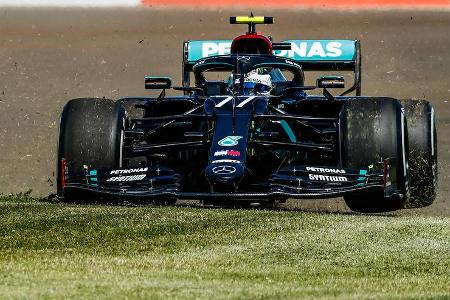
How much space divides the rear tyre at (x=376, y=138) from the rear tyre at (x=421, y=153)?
1.34m

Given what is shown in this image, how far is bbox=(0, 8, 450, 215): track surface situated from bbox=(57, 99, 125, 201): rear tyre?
782 cm

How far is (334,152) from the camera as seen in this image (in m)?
14.1

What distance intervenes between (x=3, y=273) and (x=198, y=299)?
1.58 meters

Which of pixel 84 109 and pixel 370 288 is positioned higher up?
pixel 84 109

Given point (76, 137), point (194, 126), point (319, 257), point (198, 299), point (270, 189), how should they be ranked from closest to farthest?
point (198, 299) < point (319, 257) < point (270, 189) < point (76, 137) < point (194, 126)

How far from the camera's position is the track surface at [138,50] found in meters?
25.7

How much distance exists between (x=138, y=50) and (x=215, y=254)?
2067 cm

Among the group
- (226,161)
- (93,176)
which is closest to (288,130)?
(226,161)

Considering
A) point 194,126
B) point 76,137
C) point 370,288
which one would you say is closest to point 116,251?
point 370,288

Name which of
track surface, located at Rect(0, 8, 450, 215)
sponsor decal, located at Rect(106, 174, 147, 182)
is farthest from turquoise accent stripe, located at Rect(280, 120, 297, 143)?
track surface, located at Rect(0, 8, 450, 215)

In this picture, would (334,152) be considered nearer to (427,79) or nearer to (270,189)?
(270,189)

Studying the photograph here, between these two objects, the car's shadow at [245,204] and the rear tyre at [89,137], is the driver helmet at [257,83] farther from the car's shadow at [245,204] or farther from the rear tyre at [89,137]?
the rear tyre at [89,137]

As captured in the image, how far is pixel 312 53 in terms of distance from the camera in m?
18.6

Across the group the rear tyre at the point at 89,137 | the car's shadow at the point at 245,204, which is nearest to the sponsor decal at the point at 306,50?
the car's shadow at the point at 245,204
